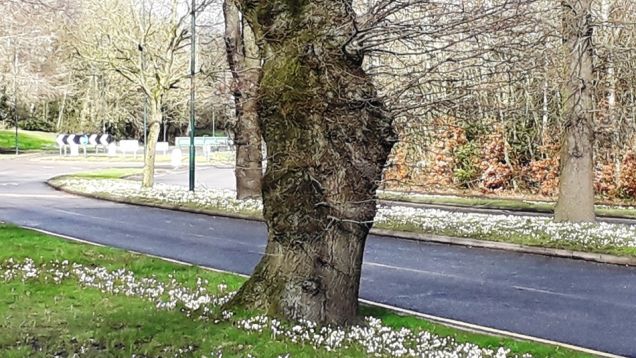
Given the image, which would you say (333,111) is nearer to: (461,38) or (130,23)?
(461,38)

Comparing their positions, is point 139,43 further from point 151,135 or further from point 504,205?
point 504,205

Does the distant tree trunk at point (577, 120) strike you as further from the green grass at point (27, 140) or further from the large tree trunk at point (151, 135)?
the green grass at point (27, 140)

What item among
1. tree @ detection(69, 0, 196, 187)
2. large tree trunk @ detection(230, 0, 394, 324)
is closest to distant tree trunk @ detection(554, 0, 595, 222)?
large tree trunk @ detection(230, 0, 394, 324)

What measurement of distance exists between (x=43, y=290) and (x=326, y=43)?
443cm

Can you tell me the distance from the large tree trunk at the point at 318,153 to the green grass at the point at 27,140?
174 ft

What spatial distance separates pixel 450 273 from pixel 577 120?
6.29m

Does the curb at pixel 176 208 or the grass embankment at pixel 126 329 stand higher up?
the grass embankment at pixel 126 329

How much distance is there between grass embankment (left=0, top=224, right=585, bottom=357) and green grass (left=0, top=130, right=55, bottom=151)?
167 ft

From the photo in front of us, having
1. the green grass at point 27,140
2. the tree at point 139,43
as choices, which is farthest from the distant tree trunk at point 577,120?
the green grass at point 27,140

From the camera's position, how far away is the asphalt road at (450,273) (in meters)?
8.02

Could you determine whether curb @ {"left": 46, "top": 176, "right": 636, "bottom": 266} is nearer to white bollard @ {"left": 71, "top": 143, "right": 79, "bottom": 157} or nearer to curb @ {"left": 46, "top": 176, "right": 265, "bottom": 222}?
curb @ {"left": 46, "top": 176, "right": 265, "bottom": 222}

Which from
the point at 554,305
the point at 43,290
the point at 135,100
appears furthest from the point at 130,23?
the point at 135,100

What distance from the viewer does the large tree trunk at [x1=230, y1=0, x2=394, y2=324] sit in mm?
6516

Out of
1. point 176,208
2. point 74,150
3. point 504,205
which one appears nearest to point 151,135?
point 176,208
